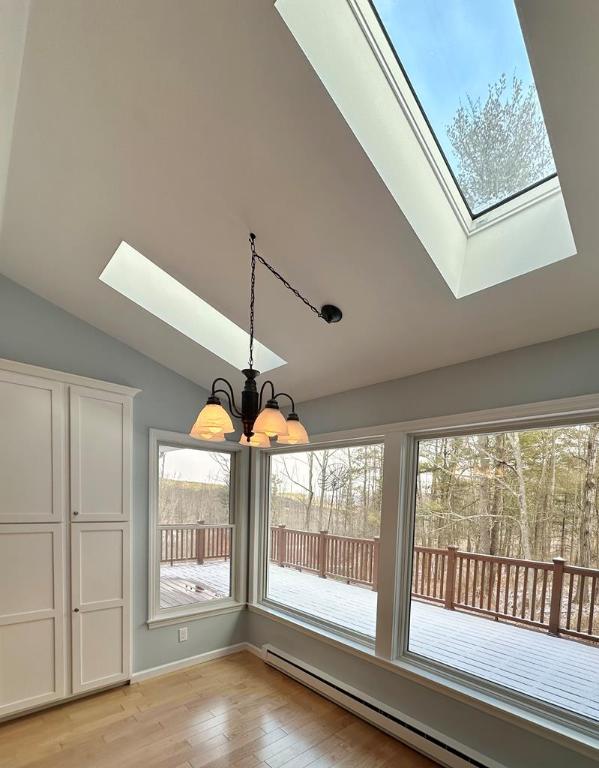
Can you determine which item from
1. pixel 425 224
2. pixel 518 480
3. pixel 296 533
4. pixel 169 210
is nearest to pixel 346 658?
pixel 296 533

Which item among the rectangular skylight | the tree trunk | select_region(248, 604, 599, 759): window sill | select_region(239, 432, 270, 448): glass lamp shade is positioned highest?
the rectangular skylight

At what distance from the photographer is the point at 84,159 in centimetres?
191

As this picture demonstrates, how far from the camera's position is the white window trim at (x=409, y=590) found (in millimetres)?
2150

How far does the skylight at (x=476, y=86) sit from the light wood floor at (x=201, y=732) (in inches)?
129

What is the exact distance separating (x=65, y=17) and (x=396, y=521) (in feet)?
10.0

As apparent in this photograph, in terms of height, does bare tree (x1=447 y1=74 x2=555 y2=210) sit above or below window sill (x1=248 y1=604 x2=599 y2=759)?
above

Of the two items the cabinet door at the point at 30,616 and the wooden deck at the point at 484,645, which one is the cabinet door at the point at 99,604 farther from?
the wooden deck at the point at 484,645

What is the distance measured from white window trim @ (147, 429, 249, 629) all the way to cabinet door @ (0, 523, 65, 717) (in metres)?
0.73

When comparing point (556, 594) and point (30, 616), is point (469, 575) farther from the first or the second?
point (30, 616)

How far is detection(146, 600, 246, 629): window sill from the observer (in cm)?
349

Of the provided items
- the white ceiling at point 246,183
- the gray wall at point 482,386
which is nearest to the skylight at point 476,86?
the white ceiling at point 246,183

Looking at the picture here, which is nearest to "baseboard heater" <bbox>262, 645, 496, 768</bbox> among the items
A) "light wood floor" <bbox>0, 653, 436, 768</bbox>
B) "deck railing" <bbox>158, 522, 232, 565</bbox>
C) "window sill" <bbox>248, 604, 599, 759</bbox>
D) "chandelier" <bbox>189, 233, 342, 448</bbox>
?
"light wood floor" <bbox>0, 653, 436, 768</bbox>

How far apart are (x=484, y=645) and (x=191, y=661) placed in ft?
8.23

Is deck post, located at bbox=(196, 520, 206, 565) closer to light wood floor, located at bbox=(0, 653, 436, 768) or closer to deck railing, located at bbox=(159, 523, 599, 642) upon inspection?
deck railing, located at bbox=(159, 523, 599, 642)
